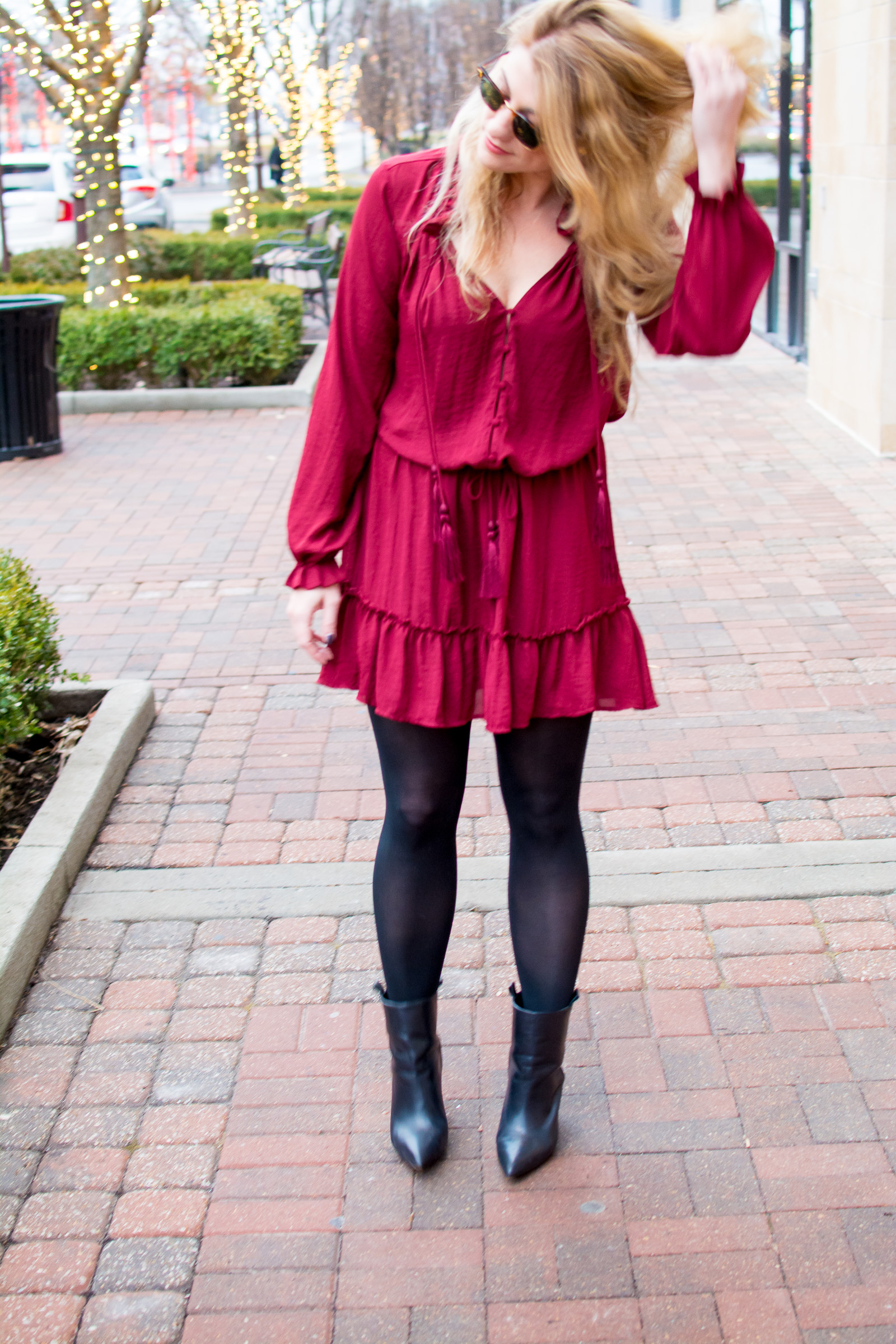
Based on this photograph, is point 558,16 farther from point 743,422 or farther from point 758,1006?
point 743,422

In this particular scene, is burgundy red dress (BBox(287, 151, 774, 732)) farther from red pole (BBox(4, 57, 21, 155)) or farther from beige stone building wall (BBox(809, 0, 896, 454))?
red pole (BBox(4, 57, 21, 155))

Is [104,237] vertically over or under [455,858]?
over

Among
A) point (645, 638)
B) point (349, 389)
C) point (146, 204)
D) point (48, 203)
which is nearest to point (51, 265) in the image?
point (48, 203)

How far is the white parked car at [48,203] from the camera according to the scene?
68.7ft

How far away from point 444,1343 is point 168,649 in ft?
10.9

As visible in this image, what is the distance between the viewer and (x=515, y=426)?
200 centimetres

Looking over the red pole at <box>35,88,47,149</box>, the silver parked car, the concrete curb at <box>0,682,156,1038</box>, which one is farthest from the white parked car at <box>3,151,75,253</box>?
the red pole at <box>35,88,47,149</box>

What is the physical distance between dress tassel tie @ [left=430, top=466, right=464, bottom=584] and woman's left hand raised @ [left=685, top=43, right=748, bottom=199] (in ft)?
1.97

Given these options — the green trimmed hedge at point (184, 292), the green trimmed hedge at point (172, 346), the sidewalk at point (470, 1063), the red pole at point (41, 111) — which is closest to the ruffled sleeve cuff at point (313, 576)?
the sidewalk at point (470, 1063)

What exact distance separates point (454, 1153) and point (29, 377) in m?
6.61

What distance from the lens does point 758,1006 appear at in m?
2.73

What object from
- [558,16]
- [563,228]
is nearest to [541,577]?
[563,228]

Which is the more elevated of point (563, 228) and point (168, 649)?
point (563, 228)

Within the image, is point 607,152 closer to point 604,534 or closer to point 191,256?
point 604,534
